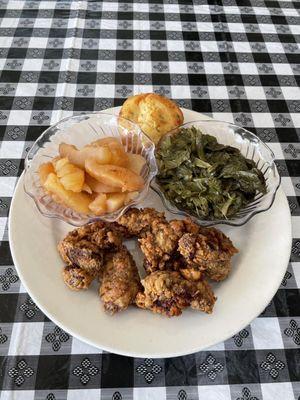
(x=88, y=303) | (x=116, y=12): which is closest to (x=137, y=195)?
(x=88, y=303)

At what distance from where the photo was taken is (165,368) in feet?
5.61

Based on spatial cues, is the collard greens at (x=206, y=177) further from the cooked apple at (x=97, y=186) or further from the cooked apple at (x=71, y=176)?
the cooked apple at (x=71, y=176)

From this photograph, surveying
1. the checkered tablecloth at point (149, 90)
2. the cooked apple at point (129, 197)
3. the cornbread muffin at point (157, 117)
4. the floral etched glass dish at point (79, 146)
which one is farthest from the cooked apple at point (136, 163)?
the checkered tablecloth at point (149, 90)

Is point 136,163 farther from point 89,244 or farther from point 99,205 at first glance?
point 89,244

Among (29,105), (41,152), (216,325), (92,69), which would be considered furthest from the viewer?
(92,69)

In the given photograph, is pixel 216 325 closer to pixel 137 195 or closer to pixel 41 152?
pixel 137 195

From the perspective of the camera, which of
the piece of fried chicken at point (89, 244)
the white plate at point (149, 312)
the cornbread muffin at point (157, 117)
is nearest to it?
the white plate at point (149, 312)

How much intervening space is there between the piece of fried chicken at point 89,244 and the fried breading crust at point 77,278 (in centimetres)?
2

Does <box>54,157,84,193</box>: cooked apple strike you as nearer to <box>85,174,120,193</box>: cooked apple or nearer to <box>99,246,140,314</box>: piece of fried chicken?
<box>85,174,120,193</box>: cooked apple

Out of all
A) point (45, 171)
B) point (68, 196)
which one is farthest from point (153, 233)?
point (45, 171)

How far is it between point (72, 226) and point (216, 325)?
2.74ft

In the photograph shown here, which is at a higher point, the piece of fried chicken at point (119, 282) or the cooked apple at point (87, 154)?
the cooked apple at point (87, 154)

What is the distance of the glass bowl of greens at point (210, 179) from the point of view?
6.34ft

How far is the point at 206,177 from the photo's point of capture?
77.4 inches
